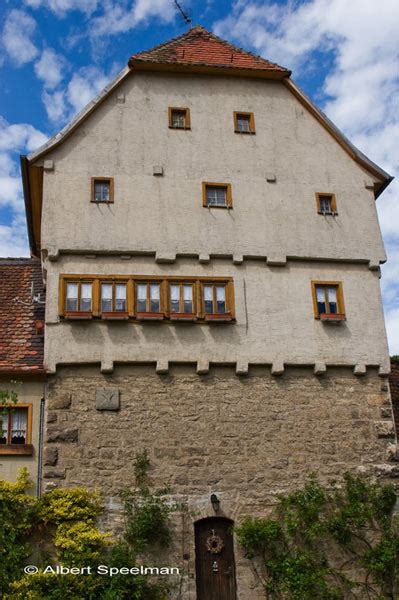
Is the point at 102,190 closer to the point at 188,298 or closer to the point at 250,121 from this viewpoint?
the point at 188,298

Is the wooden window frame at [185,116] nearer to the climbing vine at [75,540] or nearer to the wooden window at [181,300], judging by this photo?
the wooden window at [181,300]

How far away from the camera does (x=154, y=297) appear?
51.5ft

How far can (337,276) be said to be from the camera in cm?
1688

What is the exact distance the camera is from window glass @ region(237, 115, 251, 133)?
59.2 feet

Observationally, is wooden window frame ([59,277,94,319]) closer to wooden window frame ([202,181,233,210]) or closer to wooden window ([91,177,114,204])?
wooden window ([91,177,114,204])

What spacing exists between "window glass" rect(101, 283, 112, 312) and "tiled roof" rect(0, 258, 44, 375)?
63.5 inches

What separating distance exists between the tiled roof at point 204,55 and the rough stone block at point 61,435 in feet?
29.4

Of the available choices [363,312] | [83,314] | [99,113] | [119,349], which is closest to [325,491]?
[363,312]

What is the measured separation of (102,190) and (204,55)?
4826 mm

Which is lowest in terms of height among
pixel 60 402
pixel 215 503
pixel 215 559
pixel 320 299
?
pixel 215 559

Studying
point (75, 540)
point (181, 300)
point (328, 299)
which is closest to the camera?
point (75, 540)

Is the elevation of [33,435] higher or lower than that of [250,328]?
lower

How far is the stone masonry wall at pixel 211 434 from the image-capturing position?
14.4 m

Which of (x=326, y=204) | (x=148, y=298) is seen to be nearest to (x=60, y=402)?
(x=148, y=298)
